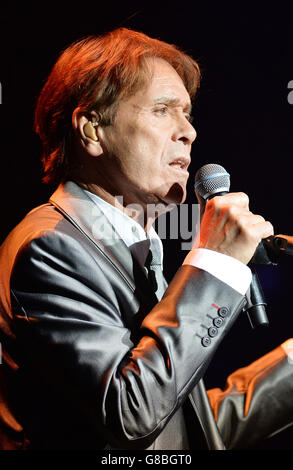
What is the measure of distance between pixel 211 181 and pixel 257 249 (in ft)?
0.86

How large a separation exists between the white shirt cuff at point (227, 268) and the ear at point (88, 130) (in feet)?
1.83

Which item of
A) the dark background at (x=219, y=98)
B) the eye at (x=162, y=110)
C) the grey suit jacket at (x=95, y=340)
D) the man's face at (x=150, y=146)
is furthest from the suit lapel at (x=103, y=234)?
the dark background at (x=219, y=98)

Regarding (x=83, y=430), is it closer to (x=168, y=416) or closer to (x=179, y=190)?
(x=168, y=416)

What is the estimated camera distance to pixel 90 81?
4.85ft

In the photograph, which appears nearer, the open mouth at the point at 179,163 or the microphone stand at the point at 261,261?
the microphone stand at the point at 261,261

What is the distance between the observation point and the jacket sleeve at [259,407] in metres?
1.29

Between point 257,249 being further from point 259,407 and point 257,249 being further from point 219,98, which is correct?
point 219,98

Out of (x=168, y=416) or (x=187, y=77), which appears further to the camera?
(x=187, y=77)

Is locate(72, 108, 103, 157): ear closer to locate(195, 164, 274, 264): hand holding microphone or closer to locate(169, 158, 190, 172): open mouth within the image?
locate(169, 158, 190, 172): open mouth

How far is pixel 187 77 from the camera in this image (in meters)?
1.77

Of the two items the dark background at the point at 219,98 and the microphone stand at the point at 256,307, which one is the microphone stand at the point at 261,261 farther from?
the dark background at the point at 219,98

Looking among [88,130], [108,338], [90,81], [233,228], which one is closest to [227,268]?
[233,228]
